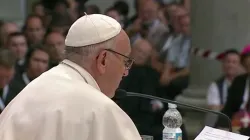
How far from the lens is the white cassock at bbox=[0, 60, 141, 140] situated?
2.07m

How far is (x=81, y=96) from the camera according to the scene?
211 cm

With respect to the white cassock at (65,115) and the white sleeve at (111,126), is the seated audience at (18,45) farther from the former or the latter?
the white sleeve at (111,126)

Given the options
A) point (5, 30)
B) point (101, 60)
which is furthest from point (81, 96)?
point (5, 30)

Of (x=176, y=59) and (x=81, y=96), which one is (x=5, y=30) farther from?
(x=81, y=96)

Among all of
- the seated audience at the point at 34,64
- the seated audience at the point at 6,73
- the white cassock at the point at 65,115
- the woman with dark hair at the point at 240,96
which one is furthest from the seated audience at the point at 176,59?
the white cassock at the point at 65,115

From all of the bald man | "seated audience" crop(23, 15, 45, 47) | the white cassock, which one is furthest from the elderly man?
"seated audience" crop(23, 15, 45, 47)

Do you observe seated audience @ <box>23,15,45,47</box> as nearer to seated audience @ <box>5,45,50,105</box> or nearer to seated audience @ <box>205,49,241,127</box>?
seated audience @ <box>5,45,50,105</box>

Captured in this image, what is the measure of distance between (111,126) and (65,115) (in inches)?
6.0

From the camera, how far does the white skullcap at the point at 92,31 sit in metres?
2.28

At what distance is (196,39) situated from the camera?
295 inches

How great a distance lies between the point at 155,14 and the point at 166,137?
3699 millimetres

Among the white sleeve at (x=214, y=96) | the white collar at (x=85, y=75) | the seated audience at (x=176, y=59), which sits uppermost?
the white collar at (x=85, y=75)

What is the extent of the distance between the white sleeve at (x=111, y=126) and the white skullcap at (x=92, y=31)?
281mm

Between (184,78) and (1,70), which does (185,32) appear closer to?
(184,78)
